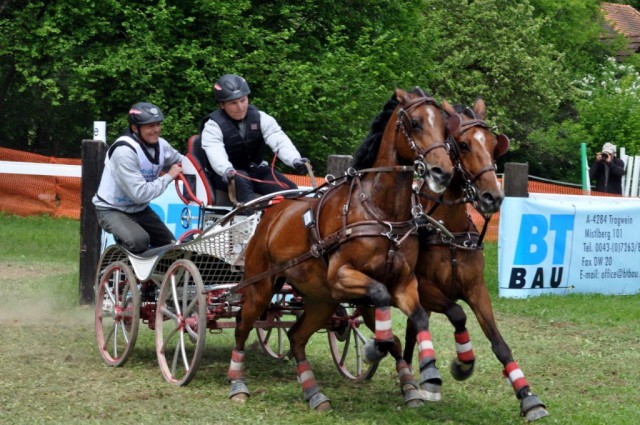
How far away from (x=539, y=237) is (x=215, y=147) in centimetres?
577

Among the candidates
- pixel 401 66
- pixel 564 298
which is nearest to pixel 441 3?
pixel 401 66

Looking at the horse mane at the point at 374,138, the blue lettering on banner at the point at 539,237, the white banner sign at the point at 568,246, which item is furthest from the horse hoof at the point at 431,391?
the blue lettering on banner at the point at 539,237

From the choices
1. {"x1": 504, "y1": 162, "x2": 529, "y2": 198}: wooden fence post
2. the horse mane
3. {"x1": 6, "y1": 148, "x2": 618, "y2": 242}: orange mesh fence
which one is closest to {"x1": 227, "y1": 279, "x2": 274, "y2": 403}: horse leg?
the horse mane

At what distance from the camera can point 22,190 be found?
21141 millimetres

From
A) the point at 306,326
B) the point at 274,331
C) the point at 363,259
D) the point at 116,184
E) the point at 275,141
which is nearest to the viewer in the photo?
the point at 363,259

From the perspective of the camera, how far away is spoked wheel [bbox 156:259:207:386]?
25.6 ft

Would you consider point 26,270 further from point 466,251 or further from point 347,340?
point 466,251

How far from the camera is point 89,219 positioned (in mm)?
11750

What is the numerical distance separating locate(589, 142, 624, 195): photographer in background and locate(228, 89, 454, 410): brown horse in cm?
1392

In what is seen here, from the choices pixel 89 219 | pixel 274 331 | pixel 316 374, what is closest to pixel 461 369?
pixel 316 374

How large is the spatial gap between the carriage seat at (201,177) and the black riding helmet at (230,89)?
0.43m

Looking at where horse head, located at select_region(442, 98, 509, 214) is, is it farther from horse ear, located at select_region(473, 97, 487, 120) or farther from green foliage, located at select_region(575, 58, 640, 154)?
green foliage, located at select_region(575, 58, 640, 154)

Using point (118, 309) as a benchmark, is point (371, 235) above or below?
above

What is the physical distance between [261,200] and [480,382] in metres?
2.13
